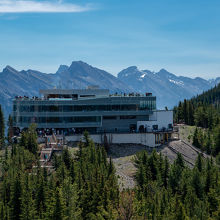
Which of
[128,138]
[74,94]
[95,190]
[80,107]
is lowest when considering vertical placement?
[95,190]

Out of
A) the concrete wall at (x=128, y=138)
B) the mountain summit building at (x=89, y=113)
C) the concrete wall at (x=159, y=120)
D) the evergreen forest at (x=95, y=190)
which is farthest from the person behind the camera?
the concrete wall at (x=159, y=120)

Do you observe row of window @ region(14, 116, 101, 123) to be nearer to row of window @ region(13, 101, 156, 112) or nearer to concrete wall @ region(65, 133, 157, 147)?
row of window @ region(13, 101, 156, 112)

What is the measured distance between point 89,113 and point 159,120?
60.1 ft

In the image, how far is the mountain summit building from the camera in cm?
9844

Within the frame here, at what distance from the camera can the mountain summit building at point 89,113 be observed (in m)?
98.4

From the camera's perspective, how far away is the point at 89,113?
329ft

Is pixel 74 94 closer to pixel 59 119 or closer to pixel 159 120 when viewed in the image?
pixel 59 119

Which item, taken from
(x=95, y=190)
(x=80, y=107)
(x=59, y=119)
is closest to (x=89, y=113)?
(x=80, y=107)

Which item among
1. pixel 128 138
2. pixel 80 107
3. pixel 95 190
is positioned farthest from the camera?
pixel 80 107

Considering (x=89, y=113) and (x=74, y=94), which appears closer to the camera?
(x=89, y=113)

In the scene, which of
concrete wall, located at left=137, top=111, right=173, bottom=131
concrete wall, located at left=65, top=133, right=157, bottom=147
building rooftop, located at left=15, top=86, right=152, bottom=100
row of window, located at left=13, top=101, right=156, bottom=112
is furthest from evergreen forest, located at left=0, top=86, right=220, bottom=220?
building rooftop, located at left=15, top=86, right=152, bottom=100

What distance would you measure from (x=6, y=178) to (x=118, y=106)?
44177mm

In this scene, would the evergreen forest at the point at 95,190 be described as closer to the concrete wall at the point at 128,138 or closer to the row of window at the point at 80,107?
Result: the concrete wall at the point at 128,138

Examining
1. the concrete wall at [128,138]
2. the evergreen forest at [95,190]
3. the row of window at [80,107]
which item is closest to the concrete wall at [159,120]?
the row of window at [80,107]
